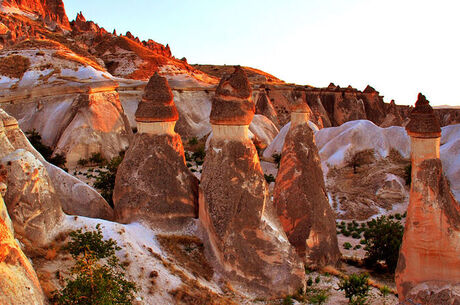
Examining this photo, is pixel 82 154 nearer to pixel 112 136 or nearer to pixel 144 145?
pixel 112 136

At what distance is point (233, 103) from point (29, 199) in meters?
4.29

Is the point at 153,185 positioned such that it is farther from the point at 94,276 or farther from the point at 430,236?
the point at 430,236

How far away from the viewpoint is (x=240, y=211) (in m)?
8.38

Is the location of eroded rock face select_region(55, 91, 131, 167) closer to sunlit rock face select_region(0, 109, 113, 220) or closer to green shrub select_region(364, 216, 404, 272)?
sunlit rock face select_region(0, 109, 113, 220)

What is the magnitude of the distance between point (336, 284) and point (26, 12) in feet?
202

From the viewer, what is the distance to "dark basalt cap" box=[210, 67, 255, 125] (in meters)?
8.67

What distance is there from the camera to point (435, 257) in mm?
8070

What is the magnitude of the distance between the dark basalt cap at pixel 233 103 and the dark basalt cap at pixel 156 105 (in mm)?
1261

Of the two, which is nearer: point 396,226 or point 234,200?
point 234,200

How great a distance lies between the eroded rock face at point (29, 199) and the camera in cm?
693

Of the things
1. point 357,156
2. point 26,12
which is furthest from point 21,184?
point 26,12

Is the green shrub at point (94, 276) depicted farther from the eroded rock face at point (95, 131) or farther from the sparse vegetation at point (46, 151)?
the eroded rock face at point (95, 131)

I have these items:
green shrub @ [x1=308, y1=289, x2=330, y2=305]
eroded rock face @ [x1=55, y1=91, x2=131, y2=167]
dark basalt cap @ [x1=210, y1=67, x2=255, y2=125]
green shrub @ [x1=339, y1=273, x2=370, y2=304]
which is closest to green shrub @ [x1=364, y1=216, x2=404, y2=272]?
green shrub @ [x1=339, y1=273, x2=370, y2=304]

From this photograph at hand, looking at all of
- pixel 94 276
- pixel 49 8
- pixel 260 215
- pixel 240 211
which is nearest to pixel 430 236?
pixel 260 215
